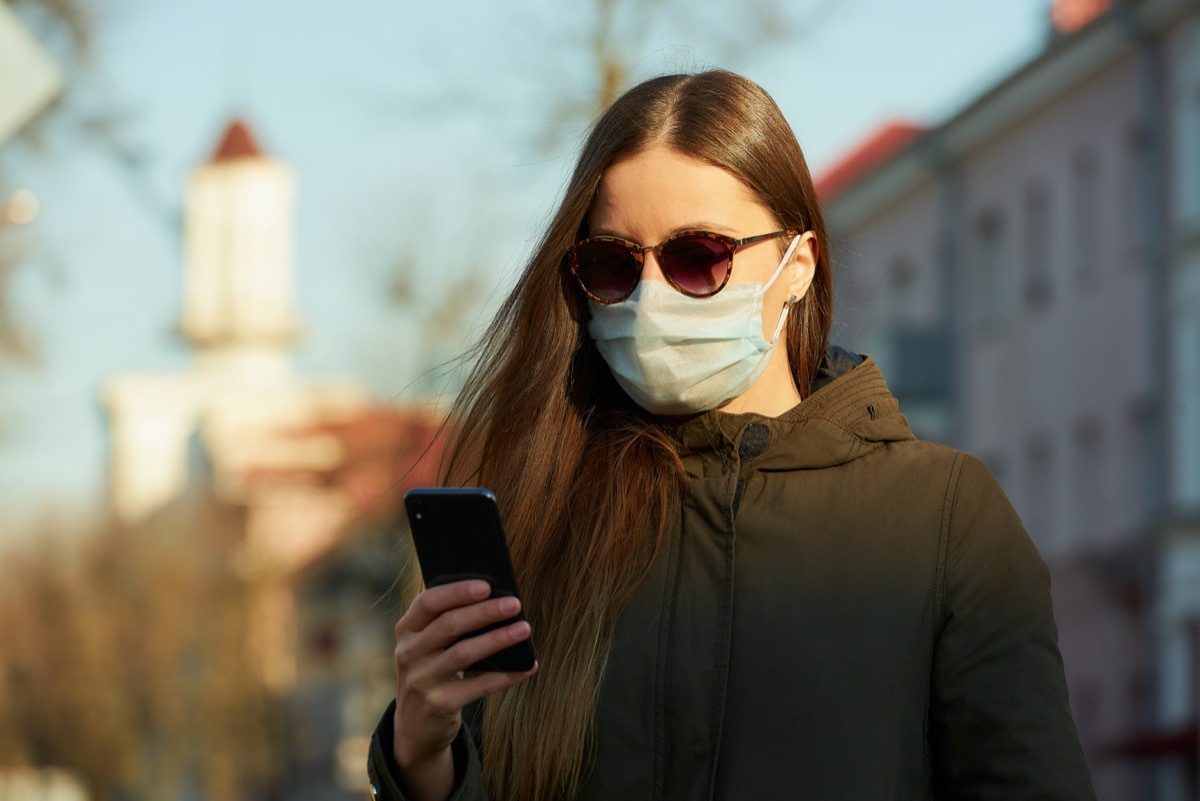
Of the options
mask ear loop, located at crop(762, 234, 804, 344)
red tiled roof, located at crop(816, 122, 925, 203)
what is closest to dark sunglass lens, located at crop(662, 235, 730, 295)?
mask ear loop, located at crop(762, 234, 804, 344)

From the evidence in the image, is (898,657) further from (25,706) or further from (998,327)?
(25,706)

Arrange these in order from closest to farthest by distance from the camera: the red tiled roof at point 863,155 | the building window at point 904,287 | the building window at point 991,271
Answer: the building window at point 991,271 → the building window at point 904,287 → the red tiled roof at point 863,155

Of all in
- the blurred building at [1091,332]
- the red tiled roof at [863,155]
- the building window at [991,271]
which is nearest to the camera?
the blurred building at [1091,332]

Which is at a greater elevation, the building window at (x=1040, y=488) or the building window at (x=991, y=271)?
the building window at (x=991, y=271)

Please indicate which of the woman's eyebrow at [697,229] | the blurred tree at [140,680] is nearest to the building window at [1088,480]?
the blurred tree at [140,680]

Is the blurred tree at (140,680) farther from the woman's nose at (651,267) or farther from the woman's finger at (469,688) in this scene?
the woman's finger at (469,688)

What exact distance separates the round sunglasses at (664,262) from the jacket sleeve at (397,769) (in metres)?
0.73

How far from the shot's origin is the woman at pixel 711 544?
10.1 ft

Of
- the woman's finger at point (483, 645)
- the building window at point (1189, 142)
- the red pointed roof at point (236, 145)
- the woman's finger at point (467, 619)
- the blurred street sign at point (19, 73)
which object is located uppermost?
the red pointed roof at point (236, 145)

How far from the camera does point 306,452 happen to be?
74750 mm

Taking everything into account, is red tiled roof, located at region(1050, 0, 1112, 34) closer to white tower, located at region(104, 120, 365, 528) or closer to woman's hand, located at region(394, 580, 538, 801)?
woman's hand, located at region(394, 580, 538, 801)

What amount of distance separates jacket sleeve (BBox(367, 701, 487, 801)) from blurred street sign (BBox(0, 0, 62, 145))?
3422 mm

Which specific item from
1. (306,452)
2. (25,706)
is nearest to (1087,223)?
(25,706)

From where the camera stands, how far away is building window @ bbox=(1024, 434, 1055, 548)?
32.7 metres
